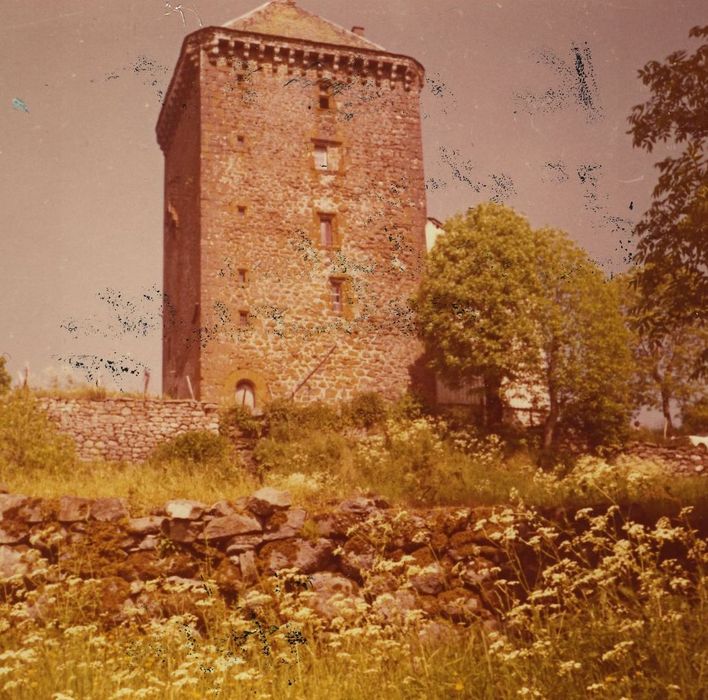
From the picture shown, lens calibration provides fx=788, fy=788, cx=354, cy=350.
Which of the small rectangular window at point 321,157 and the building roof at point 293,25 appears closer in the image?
the small rectangular window at point 321,157

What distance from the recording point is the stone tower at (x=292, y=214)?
1040 inches

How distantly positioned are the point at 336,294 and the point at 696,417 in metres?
15.3

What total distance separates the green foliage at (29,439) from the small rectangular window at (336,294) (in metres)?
10.5

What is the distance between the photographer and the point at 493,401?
2569 centimetres

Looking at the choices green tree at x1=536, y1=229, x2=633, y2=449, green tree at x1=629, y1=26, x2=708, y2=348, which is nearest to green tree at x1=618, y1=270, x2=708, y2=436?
green tree at x1=536, y1=229, x2=633, y2=449

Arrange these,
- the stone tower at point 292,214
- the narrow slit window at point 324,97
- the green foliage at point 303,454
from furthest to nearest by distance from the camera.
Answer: the narrow slit window at point 324,97 < the stone tower at point 292,214 < the green foliage at point 303,454

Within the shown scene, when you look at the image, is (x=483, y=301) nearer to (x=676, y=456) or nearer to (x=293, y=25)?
(x=676, y=456)

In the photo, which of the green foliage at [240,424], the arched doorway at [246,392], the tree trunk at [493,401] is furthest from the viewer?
the arched doorway at [246,392]

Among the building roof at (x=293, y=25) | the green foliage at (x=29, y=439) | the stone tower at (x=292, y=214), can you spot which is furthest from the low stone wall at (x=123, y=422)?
the building roof at (x=293, y=25)

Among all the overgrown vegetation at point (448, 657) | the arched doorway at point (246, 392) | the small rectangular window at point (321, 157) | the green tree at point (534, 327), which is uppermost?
the small rectangular window at point (321, 157)

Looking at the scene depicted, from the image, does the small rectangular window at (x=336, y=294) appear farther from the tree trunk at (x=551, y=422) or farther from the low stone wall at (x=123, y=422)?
the tree trunk at (x=551, y=422)

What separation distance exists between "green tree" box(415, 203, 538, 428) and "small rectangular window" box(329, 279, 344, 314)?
Answer: 2864mm

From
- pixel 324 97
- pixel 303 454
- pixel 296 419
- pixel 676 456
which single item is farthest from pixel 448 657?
pixel 324 97

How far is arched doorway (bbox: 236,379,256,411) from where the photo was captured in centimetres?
2573
